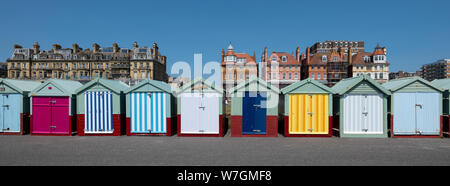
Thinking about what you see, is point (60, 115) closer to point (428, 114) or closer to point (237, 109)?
point (237, 109)

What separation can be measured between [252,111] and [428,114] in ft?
28.2

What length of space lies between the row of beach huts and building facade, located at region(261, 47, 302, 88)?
45.6 m

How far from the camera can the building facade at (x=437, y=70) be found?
151 metres

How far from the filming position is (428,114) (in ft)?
39.2

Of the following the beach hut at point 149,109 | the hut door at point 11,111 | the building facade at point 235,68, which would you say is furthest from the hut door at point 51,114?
the building facade at point 235,68

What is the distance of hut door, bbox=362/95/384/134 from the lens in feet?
39.2

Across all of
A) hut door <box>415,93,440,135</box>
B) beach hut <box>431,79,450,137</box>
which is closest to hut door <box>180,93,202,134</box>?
hut door <box>415,93,440,135</box>

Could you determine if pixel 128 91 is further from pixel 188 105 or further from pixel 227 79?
pixel 227 79

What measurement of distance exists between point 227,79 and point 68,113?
147 ft

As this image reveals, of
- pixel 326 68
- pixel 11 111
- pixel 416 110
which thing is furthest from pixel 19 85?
pixel 326 68

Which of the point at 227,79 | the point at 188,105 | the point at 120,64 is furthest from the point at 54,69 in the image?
the point at 188,105

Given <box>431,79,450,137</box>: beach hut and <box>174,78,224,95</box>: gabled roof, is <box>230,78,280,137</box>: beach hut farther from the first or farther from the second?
<box>431,79,450,137</box>: beach hut

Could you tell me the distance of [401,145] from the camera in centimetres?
1026
